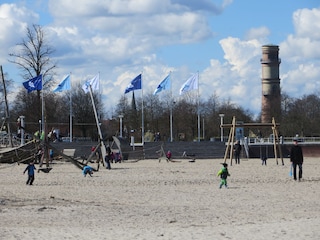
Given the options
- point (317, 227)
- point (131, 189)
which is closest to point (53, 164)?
point (131, 189)

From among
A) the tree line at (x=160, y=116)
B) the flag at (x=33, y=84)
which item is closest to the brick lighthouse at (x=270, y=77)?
the tree line at (x=160, y=116)

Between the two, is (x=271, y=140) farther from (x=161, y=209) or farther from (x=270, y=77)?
A: (x=161, y=209)

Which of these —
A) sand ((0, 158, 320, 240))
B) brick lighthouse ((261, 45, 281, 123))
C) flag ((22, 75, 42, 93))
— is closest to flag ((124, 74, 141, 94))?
flag ((22, 75, 42, 93))

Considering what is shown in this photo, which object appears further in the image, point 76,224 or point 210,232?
point 76,224

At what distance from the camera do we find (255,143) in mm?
72562

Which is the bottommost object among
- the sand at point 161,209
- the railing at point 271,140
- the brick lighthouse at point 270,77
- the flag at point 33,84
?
the sand at point 161,209

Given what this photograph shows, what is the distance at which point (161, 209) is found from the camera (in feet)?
67.2

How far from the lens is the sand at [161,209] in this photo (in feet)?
50.7

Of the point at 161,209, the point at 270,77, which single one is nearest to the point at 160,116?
the point at 270,77

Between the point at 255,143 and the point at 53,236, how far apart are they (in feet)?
193

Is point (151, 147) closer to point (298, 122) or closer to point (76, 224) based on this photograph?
point (298, 122)

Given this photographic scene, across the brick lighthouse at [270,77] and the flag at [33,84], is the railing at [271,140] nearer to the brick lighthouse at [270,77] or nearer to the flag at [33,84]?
the flag at [33,84]

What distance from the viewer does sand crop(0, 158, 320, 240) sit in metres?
15.4

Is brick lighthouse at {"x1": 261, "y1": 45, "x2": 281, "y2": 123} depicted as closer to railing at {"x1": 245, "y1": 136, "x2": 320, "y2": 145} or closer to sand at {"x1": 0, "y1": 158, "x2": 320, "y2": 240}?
railing at {"x1": 245, "y1": 136, "x2": 320, "y2": 145}
